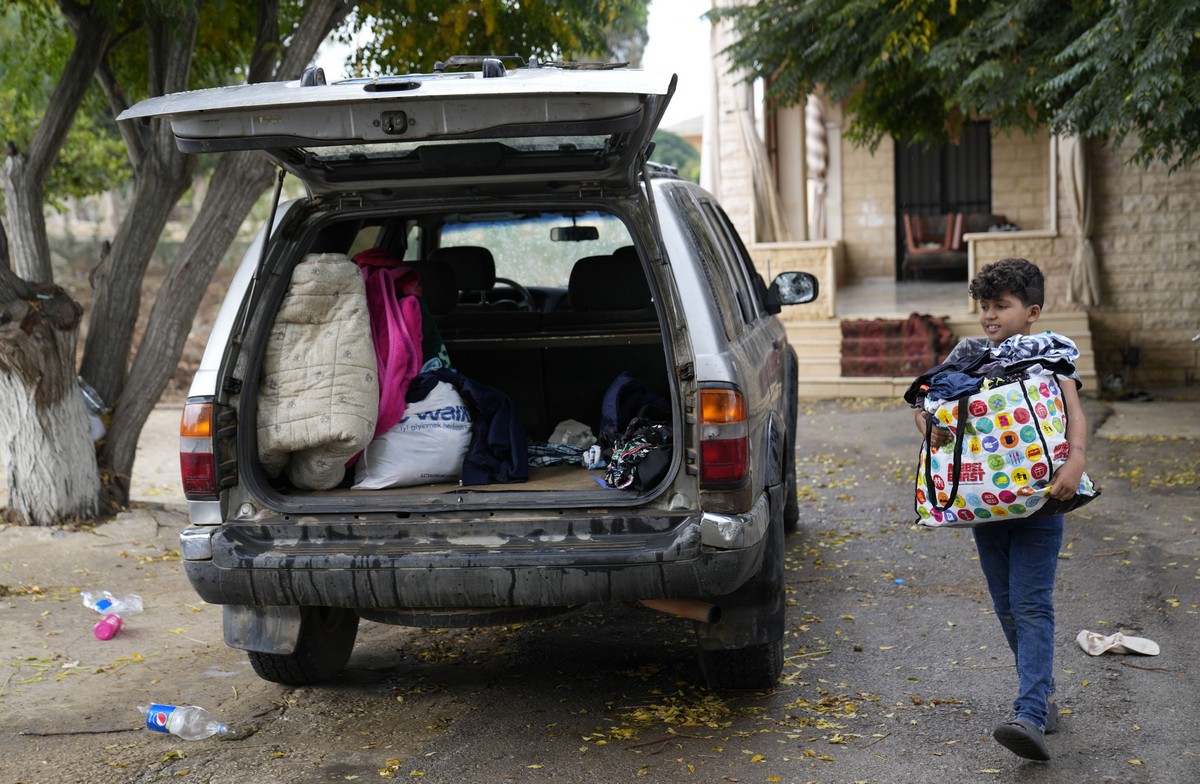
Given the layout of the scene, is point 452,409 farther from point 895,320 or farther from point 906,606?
point 895,320

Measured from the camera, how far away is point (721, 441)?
3967 mm

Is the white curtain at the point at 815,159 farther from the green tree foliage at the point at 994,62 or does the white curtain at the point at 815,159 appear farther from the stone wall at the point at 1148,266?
the stone wall at the point at 1148,266

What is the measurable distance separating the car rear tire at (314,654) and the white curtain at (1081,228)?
391 inches

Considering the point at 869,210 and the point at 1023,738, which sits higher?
the point at 869,210

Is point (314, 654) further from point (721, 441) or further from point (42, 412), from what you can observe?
point (42, 412)

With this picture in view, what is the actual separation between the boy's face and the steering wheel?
3215 millimetres

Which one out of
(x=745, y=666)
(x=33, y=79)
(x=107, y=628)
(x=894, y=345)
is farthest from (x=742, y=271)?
(x=894, y=345)

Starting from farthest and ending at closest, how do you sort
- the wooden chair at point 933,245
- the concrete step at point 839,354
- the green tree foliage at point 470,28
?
the wooden chair at point 933,245
the concrete step at point 839,354
the green tree foliage at point 470,28

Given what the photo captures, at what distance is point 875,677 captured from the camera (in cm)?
473

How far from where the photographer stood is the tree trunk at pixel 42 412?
691 centimetres

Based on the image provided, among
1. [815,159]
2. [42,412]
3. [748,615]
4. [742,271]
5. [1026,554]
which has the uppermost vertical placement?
[815,159]

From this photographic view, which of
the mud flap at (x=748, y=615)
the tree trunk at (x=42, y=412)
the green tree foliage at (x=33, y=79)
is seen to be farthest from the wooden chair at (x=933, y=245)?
the mud flap at (x=748, y=615)

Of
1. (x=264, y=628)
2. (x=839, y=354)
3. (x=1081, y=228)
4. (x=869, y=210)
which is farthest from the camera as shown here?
(x=869, y=210)

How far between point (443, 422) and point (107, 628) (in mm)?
2067
